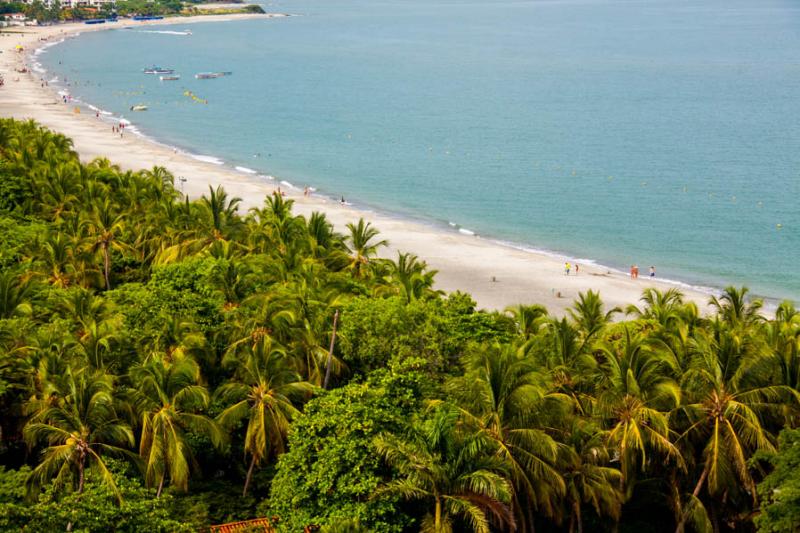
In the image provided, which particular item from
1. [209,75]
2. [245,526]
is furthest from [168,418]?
[209,75]

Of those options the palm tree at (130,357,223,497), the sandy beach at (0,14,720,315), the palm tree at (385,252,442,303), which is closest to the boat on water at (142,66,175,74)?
the sandy beach at (0,14,720,315)

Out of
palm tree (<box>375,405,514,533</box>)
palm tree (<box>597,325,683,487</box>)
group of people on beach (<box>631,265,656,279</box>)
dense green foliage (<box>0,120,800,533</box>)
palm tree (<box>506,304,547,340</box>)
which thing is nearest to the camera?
palm tree (<box>375,405,514,533</box>)

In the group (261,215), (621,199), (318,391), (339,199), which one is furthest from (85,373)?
(621,199)

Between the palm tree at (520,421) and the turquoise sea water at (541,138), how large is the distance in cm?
4055

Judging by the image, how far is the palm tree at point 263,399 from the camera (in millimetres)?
25828

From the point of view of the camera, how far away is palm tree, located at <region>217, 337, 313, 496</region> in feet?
84.7

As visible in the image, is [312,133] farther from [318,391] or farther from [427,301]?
[318,391]

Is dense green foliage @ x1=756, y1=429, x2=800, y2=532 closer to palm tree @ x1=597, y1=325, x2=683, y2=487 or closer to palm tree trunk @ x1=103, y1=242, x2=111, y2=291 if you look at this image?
palm tree @ x1=597, y1=325, x2=683, y2=487

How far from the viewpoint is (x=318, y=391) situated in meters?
25.2

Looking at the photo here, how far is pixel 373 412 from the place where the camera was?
76.7ft

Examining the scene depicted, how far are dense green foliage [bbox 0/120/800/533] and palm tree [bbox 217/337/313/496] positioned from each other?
6cm

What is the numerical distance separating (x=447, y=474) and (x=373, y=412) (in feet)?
9.65

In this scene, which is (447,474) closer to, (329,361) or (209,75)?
(329,361)

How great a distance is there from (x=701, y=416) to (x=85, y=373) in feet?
57.1
